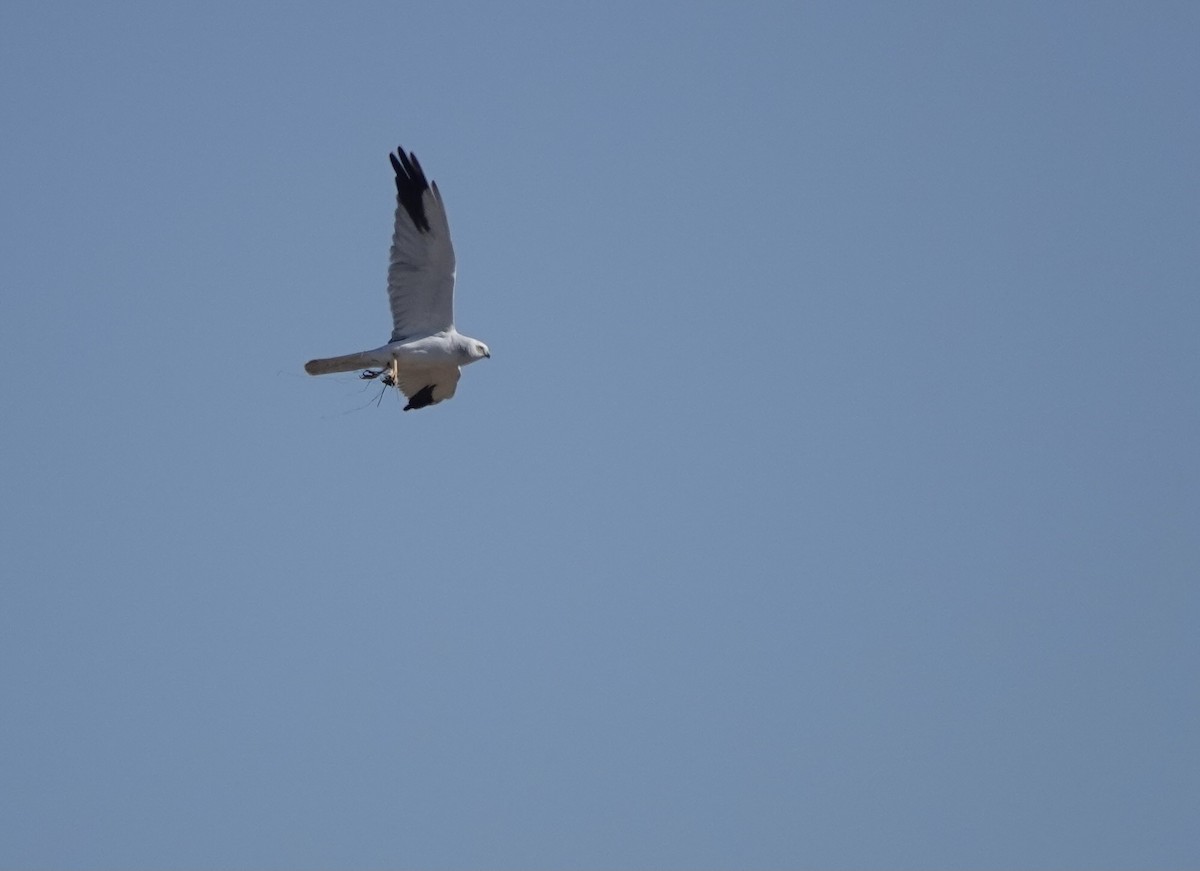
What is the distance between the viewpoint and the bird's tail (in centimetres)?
2156

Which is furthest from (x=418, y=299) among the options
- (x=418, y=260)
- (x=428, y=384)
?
(x=428, y=384)

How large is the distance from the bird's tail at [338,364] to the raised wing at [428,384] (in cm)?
80

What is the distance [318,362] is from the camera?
2158cm

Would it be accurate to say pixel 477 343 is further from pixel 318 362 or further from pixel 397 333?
pixel 318 362

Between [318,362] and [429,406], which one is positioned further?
[429,406]

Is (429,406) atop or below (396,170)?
below

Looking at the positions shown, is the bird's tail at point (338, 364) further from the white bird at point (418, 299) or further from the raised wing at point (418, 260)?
the raised wing at point (418, 260)

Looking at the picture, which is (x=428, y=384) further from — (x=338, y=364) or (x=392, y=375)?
(x=338, y=364)

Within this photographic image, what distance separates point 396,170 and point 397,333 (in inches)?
82.7

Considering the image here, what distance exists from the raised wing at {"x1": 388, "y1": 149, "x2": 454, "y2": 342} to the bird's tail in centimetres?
97

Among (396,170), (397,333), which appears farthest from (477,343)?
(396,170)

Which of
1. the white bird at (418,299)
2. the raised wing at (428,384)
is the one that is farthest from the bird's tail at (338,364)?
the raised wing at (428,384)

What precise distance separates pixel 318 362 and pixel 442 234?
92.8 inches

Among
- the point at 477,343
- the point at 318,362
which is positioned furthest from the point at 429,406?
the point at 318,362
